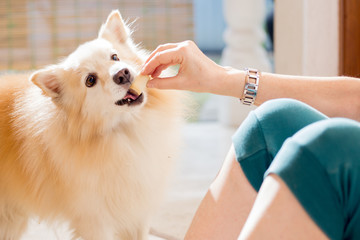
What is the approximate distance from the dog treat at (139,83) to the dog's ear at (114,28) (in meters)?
0.26

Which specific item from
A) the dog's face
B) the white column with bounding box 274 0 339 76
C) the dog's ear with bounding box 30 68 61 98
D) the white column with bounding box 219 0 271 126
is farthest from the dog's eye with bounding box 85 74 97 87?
the white column with bounding box 219 0 271 126

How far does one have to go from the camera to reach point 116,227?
4.65 feet

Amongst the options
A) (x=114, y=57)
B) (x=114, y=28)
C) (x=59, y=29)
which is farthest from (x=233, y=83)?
(x=59, y=29)

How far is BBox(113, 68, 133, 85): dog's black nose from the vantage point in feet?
4.09

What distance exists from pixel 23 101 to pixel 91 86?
273 mm

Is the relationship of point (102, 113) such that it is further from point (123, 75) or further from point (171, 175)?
point (171, 175)

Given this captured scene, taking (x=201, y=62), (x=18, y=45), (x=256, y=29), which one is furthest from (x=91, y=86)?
(x=18, y=45)

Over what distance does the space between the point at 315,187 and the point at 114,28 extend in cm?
98

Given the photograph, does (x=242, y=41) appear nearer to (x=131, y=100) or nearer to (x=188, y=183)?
(x=188, y=183)

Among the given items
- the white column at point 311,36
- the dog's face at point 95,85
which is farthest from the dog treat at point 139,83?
the white column at point 311,36

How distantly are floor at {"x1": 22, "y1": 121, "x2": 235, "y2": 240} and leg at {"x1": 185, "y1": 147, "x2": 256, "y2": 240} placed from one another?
0.62 metres

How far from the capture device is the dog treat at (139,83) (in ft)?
4.10

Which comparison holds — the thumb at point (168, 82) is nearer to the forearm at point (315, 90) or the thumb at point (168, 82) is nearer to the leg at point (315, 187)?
the forearm at point (315, 90)

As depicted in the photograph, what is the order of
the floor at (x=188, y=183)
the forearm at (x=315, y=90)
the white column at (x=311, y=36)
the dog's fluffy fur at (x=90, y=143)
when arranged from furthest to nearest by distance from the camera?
the white column at (x=311, y=36) → the floor at (x=188, y=183) → the dog's fluffy fur at (x=90, y=143) → the forearm at (x=315, y=90)
